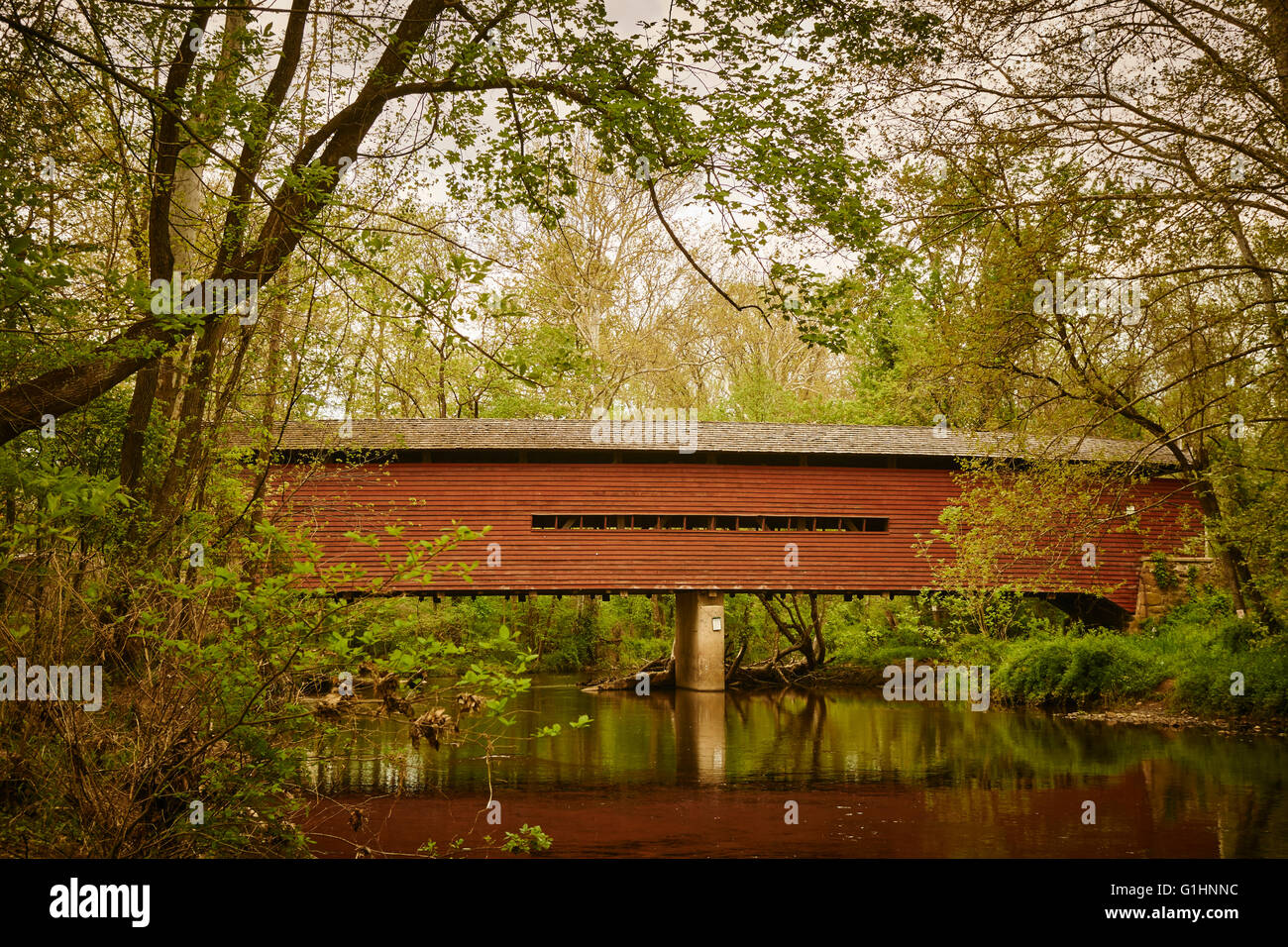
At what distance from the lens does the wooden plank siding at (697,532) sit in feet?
61.3

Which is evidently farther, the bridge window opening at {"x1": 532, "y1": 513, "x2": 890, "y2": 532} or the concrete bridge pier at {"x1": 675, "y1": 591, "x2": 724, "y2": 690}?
the concrete bridge pier at {"x1": 675, "y1": 591, "x2": 724, "y2": 690}

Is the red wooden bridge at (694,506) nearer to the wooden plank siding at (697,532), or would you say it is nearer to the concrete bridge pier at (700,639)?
the wooden plank siding at (697,532)

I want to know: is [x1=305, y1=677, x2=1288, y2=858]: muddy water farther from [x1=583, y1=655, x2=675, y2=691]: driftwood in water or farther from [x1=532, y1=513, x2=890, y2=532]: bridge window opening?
[x1=583, y1=655, x2=675, y2=691]: driftwood in water

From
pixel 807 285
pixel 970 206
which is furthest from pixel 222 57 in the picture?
pixel 970 206

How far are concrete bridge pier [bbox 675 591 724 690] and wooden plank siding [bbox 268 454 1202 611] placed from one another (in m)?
1.55

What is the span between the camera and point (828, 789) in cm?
1119

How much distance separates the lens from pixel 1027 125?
942cm

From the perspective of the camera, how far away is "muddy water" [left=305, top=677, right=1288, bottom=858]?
8.63 metres

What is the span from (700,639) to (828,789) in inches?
409

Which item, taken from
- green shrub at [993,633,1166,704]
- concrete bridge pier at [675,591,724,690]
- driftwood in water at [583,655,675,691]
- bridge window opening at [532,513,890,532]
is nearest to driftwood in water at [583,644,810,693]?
driftwood in water at [583,655,675,691]

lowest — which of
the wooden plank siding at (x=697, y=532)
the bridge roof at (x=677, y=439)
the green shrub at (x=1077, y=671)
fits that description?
the green shrub at (x=1077, y=671)

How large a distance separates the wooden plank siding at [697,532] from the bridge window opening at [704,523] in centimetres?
14

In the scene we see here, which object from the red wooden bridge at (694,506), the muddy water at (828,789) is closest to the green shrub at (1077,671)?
the muddy water at (828,789)
